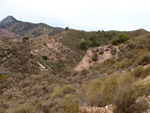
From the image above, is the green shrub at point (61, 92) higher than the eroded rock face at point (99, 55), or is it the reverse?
the eroded rock face at point (99, 55)

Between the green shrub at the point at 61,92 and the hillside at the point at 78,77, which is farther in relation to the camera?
the green shrub at the point at 61,92

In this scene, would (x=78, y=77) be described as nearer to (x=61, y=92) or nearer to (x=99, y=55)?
(x=61, y=92)

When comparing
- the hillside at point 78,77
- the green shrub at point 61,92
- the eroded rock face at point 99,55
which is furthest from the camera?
the eroded rock face at point 99,55

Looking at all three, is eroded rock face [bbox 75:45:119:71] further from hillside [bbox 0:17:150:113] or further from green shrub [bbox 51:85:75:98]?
green shrub [bbox 51:85:75:98]

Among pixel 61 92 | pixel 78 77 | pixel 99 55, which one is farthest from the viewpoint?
pixel 99 55

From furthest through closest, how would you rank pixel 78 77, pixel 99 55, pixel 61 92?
pixel 99 55 < pixel 78 77 < pixel 61 92

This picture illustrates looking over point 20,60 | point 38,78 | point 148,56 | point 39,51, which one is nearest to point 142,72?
point 148,56

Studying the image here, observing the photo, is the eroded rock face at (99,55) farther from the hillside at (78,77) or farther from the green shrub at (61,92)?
the green shrub at (61,92)

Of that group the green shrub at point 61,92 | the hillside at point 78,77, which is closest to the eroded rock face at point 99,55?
the hillside at point 78,77

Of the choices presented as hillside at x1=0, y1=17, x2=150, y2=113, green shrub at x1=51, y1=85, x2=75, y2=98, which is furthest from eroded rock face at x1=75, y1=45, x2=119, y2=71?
green shrub at x1=51, y1=85, x2=75, y2=98

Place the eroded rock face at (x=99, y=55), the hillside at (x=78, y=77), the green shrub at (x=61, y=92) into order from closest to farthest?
the hillside at (x=78, y=77) → the green shrub at (x=61, y=92) → the eroded rock face at (x=99, y=55)

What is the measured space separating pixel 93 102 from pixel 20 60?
56.7 ft

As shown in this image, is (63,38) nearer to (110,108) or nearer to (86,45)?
(86,45)

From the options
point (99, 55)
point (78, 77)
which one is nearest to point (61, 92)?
point (78, 77)
